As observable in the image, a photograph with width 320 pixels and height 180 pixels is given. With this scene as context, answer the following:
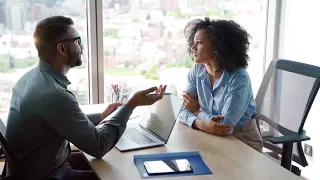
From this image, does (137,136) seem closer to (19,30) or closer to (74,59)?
(74,59)

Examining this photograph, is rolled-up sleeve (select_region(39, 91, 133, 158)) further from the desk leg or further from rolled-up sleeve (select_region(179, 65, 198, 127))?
the desk leg

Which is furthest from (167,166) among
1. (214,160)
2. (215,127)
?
A: (215,127)

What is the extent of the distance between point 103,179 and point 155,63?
184cm

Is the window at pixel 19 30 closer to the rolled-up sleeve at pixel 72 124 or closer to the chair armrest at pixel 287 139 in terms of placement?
the rolled-up sleeve at pixel 72 124

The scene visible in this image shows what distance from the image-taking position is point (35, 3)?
3.02 meters

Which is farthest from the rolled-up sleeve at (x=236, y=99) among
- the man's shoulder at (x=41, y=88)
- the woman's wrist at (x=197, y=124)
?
the man's shoulder at (x=41, y=88)

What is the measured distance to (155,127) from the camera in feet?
7.43

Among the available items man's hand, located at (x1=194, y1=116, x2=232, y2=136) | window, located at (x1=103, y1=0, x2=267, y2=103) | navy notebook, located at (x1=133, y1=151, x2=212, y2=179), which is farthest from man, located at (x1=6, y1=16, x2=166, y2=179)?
window, located at (x1=103, y1=0, x2=267, y2=103)

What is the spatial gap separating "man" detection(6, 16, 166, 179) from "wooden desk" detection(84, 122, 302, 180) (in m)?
0.09

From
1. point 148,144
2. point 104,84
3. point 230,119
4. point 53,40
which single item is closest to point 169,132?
point 148,144

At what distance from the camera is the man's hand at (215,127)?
2230 millimetres

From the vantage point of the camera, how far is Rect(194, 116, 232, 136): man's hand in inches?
87.8

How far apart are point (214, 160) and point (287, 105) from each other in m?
0.80

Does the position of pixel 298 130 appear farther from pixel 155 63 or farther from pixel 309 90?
pixel 155 63
